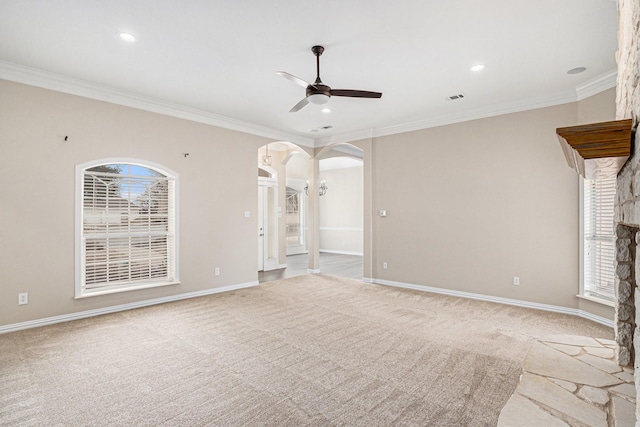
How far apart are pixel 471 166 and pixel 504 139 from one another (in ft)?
1.90

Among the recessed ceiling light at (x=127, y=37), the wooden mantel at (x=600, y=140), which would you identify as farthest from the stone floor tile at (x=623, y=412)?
the recessed ceiling light at (x=127, y=37)

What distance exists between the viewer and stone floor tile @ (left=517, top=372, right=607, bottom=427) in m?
1.84

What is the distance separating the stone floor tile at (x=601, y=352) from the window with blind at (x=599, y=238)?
5.29 feet

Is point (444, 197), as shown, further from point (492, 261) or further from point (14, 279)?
point (14, 279)

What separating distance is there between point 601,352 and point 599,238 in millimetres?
1972

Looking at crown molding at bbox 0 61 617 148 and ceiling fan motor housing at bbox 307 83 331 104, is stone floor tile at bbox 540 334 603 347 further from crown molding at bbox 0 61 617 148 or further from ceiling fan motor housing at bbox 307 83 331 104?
ceiling fan motor housing at bbox 307 83 331 104

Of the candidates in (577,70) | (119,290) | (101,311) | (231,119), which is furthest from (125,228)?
(577,70)

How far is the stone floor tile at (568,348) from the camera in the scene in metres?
2.65

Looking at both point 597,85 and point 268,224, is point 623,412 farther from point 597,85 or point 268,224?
point 268,224

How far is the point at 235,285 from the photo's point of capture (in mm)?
5828

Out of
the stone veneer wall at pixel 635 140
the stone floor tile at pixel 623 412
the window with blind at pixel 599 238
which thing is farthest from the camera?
the window with blind at pixel 599 238

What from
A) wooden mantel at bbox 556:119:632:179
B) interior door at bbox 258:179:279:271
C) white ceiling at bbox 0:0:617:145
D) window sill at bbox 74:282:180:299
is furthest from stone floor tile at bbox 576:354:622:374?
interior door at bbox 258:179:279:271

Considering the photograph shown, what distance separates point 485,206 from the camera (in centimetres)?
502

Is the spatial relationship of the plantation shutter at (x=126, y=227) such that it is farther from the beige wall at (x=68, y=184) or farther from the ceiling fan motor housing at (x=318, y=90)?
the ceiling fan motor housing at (x=318, y=90)
